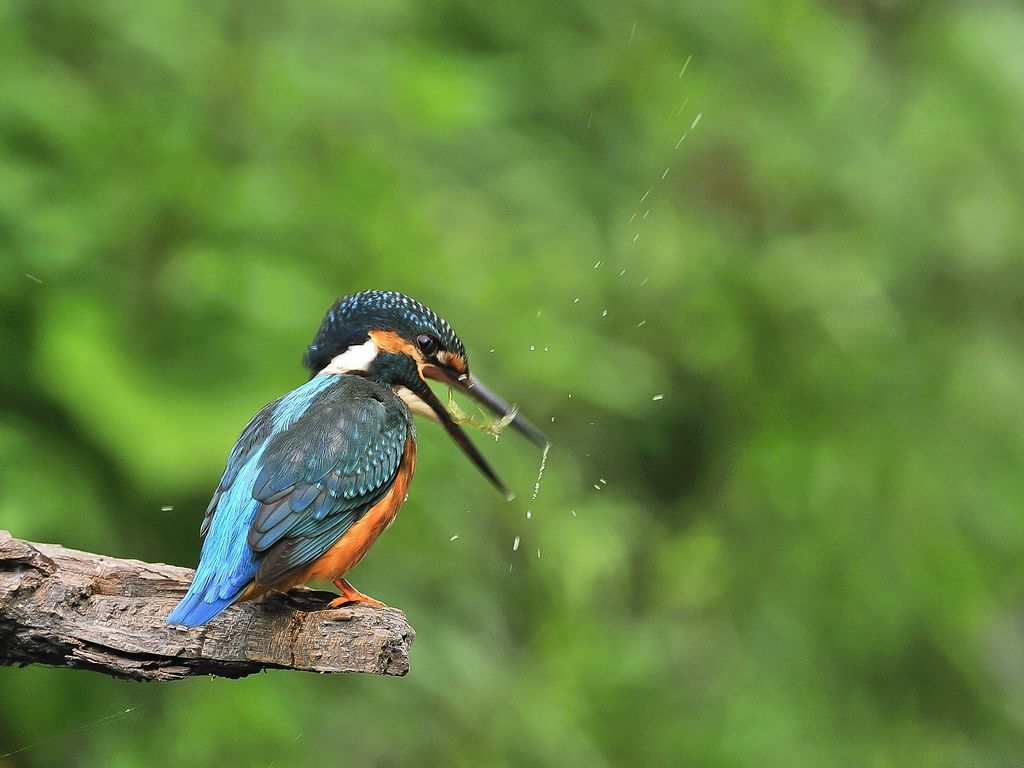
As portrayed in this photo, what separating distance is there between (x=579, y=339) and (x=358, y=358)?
120 cm

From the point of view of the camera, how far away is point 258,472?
2.03 meters

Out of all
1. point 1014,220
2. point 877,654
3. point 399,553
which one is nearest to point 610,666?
point 399,553

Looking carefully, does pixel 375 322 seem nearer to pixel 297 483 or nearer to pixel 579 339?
pixel 297 483

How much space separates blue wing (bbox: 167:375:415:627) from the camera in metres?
1.89

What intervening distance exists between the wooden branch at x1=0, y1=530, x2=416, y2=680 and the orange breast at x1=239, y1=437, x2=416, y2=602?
13 centimetres

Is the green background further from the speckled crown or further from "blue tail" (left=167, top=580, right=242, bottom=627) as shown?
"blue tail" (left=167, top=580, right=242, bottom=627)

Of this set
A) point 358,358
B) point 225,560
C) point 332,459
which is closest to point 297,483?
point 332,459

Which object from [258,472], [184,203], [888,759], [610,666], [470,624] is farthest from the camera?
[888,759]

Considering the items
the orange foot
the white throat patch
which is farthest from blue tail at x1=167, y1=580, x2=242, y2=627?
the white throat patch

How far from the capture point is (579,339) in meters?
3.53

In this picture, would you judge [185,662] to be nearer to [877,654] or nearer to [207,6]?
[207,6]

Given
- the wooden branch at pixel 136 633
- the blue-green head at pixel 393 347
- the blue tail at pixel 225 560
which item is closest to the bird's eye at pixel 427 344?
the blue-green head at pixel 393 347

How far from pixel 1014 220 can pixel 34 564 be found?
12.4ft

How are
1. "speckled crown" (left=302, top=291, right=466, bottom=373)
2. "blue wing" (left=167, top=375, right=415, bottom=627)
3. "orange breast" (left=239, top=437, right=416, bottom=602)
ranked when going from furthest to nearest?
"speckled crown" (left=302, top=291, right=466, bottom=373) < "orange breast" (left=239, top=437, right=416, bottom=602) < "blue wing" (left=167, top=375, right=415, bottom=627)
